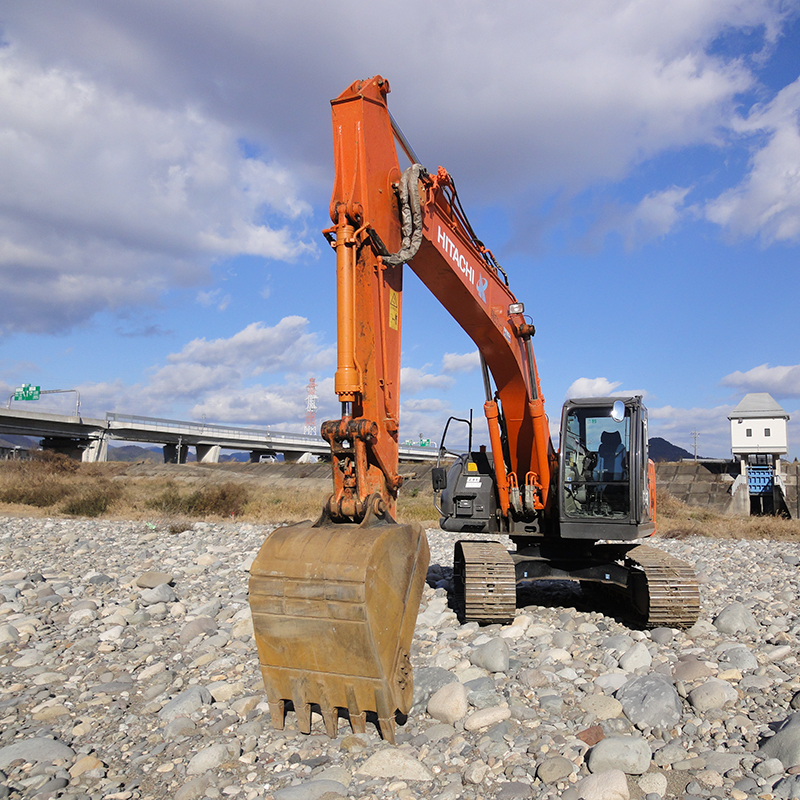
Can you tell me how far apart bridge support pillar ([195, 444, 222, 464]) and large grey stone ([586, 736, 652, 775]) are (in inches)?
2375

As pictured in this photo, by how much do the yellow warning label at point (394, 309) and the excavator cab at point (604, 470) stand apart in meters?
3.17

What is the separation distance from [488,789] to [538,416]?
15.1 feet

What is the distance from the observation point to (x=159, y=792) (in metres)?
3.48

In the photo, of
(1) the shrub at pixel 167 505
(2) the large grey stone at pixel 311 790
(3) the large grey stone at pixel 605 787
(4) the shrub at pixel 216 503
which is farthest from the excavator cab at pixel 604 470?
(1) the shrub at pixel 167 505

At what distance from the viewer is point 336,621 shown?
11.3ft

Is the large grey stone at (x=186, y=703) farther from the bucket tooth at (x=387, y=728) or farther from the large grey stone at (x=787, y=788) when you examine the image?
the large grey stone at (x=787, y=788)

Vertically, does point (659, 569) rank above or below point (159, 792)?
above

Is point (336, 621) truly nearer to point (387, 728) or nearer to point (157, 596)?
point (387, 728)

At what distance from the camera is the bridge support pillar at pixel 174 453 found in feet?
193

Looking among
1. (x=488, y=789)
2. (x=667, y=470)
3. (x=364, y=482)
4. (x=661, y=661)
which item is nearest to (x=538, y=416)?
(x=661, y=661)

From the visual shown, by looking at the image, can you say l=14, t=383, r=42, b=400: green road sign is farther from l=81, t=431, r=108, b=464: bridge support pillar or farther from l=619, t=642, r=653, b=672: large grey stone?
l=619, t=642, r=653, b=672: large grey stone

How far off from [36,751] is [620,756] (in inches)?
138

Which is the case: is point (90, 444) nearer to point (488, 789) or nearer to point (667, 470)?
point (667, 470)

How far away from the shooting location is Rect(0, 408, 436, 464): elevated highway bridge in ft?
164
